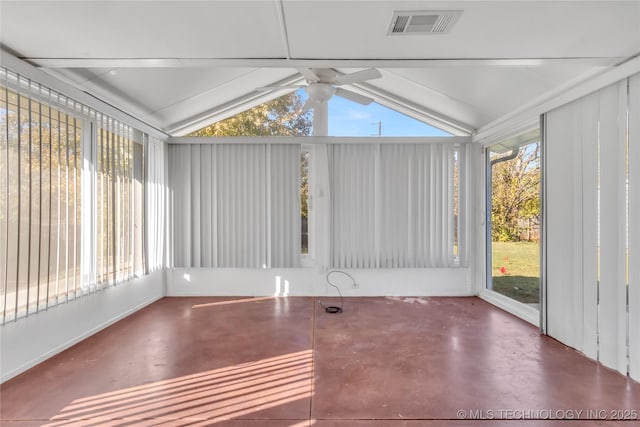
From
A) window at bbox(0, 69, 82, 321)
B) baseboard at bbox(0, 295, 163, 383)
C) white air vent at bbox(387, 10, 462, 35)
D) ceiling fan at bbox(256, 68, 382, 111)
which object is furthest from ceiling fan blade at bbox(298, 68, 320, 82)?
baseboard at bbox(0, 295, 163, 383)

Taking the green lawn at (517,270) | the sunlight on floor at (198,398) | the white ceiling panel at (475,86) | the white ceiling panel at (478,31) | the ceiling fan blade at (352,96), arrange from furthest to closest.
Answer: the green lawn at (517,270) → the ceiling fan blade at (352,96) → the white ceiling panel at (475,86) → the sunlight on floor at (198,398) → the white ceiling panel at (478,31)

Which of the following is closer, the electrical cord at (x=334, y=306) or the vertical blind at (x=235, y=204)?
the electrical cord at (x=334, y=306)

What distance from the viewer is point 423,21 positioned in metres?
1.82

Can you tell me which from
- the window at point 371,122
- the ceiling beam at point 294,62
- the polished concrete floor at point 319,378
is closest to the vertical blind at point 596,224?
the polished concrete floor at point 319,378

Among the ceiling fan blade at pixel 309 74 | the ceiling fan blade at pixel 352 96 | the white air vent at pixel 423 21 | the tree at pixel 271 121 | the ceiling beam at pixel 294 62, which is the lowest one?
the white air vent at pixel 423 21

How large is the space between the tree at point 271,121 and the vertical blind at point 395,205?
2.22ft

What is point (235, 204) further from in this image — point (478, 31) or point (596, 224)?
point (596, 224)

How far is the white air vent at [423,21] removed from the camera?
1.75 metres

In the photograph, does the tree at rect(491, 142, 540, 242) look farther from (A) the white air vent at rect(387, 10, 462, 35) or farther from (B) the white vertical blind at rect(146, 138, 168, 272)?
(B) the white vertical blind at rect(146, 138, 168, 272)

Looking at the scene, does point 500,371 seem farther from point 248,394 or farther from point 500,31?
point 500,31

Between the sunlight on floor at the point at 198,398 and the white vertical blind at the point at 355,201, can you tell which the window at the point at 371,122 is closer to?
the white vertical blind at the point at 355,201

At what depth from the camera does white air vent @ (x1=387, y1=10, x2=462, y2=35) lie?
1.75 metres

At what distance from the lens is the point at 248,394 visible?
2135mm

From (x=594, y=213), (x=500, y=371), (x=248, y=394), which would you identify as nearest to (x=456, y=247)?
(x=594, y=213)
